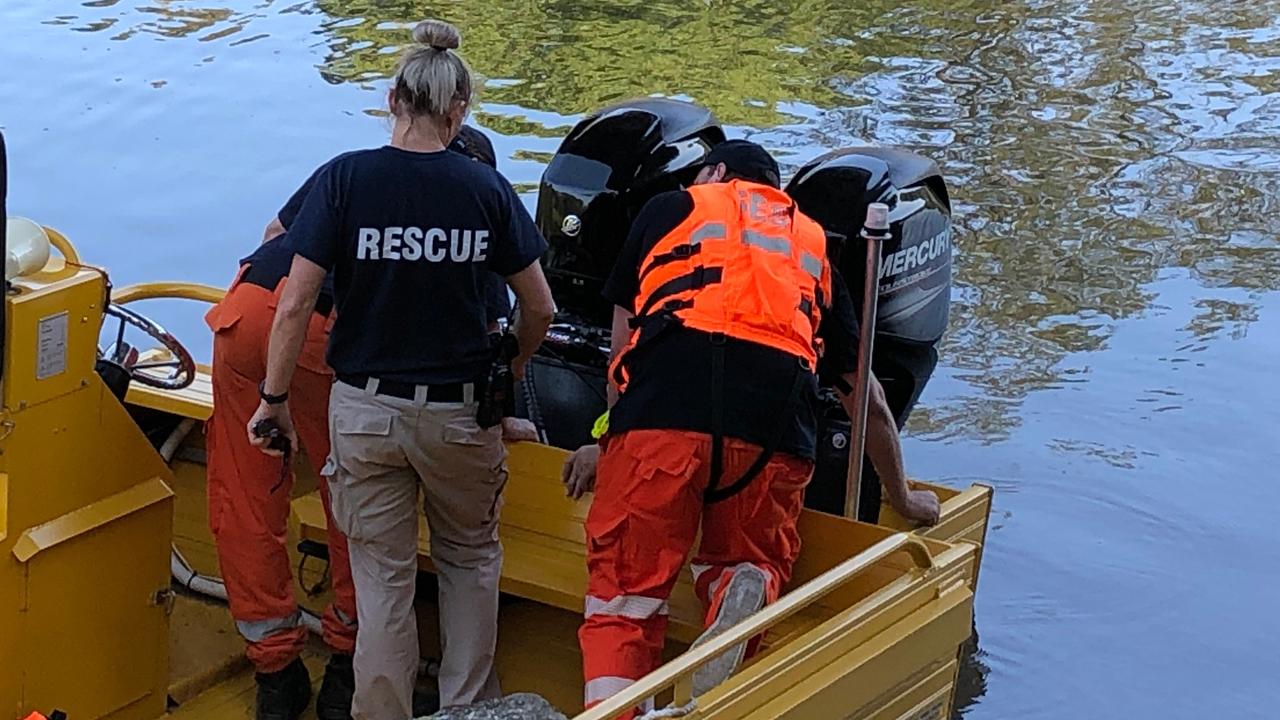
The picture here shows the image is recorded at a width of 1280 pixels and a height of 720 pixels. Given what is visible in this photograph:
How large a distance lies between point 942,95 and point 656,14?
3.76 meters

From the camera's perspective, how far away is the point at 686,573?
12.8ft

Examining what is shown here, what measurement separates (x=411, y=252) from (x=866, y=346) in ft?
3.06

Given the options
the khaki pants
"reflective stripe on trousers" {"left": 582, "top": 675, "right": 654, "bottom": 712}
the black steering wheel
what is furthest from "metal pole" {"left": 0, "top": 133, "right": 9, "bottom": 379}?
"reflective stripe on trousers" {"left": 582, "top": 675, "right": 654, "bottom": 712}

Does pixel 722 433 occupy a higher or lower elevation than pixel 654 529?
higher

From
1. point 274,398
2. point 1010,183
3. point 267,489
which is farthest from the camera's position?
point 1010,183

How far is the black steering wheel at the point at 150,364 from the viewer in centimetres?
377

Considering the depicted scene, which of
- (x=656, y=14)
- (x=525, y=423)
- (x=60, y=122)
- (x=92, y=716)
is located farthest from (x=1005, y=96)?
(x=92, y=716)

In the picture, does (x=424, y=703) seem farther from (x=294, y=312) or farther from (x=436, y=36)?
(x=436, y=36)

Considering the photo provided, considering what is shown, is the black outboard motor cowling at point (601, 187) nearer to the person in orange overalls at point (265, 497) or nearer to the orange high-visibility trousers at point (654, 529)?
the person in orange overalls at point (265, 497)

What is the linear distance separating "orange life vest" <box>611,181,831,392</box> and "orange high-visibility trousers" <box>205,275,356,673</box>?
0.76m

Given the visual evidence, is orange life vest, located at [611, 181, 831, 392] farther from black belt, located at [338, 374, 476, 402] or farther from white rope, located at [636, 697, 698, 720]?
white rope, located at [636, 697, 698, 720]

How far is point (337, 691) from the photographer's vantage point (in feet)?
12.6

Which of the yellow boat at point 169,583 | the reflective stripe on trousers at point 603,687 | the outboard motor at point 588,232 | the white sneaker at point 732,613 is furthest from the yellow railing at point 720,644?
the outboard motor at point 588,232

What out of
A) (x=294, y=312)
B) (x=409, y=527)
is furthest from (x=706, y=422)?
(x=294, y=312)
